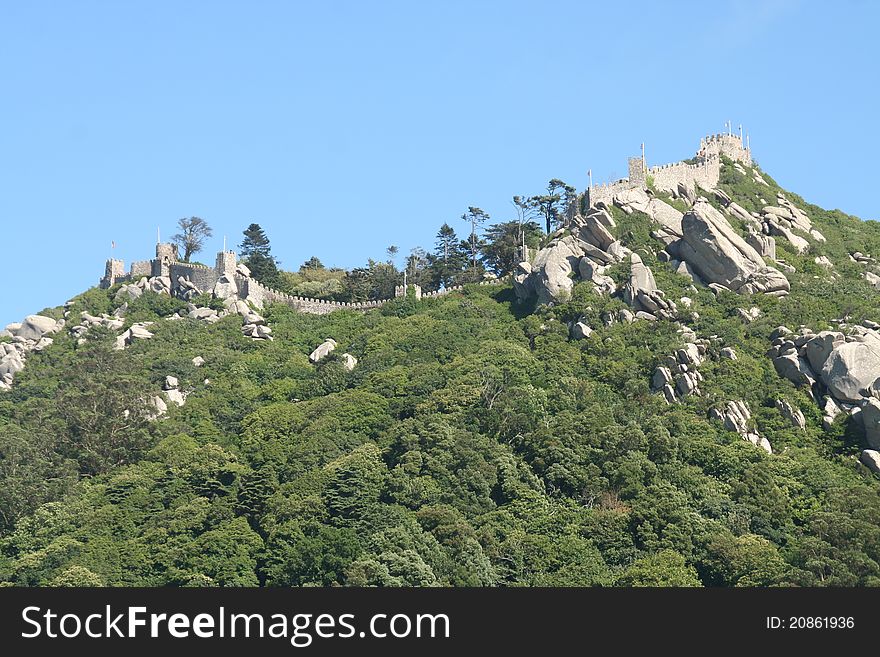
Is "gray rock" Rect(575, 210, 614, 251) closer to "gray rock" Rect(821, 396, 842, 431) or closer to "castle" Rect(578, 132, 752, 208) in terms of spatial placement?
"castle" Rect(578, 132, 752, 208)

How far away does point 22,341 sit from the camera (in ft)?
366

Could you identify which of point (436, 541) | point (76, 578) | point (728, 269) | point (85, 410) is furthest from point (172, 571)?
point (728, 269)

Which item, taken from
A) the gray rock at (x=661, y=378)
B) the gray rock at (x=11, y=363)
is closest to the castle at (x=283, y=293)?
the gray rock at (x=11, y=363)

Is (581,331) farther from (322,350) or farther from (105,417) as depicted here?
(105,417)

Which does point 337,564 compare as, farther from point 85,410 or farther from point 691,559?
point 85,410

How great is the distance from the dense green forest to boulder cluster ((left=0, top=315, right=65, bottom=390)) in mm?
1416

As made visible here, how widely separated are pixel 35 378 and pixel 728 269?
36660mm

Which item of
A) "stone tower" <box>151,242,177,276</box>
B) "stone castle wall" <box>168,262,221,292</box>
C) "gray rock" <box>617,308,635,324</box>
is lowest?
"gray rock" <box>617,308,635,324</box>

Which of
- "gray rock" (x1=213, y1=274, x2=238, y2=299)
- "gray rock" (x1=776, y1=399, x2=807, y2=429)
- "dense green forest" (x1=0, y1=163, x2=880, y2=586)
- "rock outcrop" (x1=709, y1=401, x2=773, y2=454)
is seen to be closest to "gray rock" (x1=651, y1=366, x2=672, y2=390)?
"dense green forest" (x1=0, y1=163, x2=880, y2=586)

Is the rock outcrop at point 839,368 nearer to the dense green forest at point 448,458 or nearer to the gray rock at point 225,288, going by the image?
the dense green forest at point 448,458

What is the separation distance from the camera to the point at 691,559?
7794 cm

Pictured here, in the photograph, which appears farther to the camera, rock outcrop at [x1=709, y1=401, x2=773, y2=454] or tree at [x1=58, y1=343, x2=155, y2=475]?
tree at [x1=58, y1=343, x2=155, y2=475]

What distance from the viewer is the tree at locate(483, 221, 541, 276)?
381 feet

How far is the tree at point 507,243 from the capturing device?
11625 cm
